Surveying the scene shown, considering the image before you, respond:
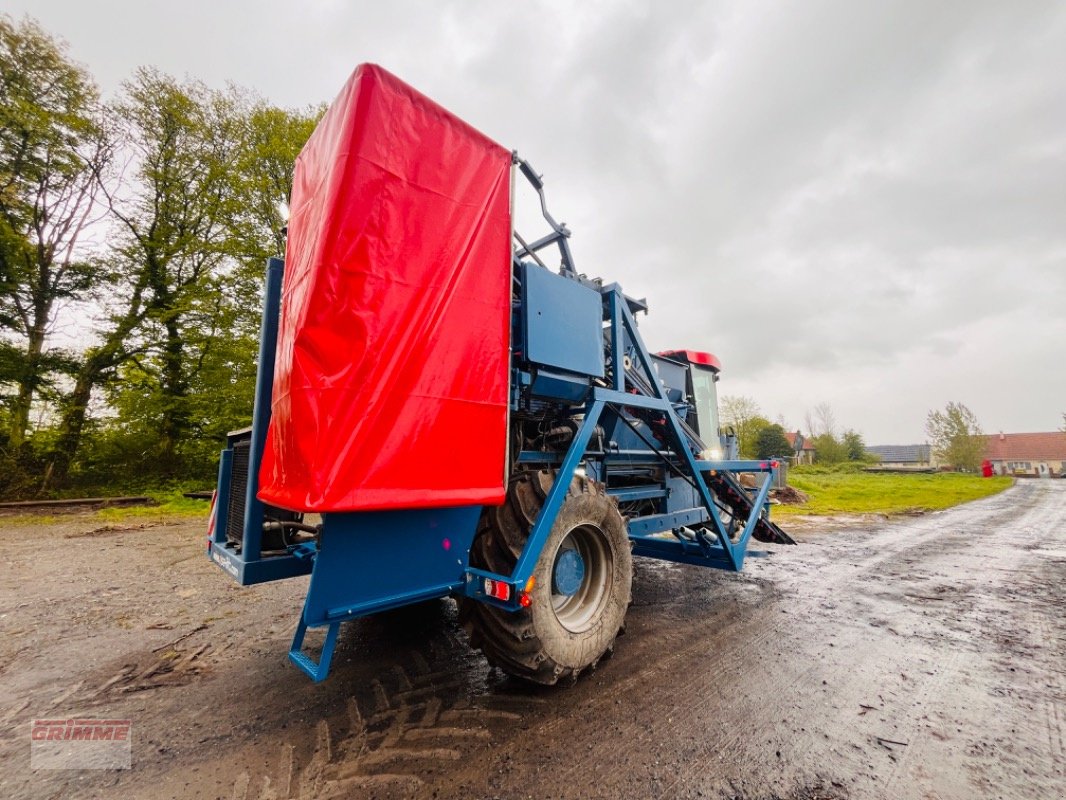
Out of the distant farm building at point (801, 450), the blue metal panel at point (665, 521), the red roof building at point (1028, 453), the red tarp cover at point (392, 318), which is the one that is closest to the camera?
the red tarp cover at point (392, 318)

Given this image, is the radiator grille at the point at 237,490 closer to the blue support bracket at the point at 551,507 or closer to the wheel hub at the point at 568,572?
the blue support bracket at the point at 551,507

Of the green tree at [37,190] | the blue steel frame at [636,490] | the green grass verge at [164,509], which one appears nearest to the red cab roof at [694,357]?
the blue steel frame at [636,490]

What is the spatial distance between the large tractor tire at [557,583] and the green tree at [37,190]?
16.1m

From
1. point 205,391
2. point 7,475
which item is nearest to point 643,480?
point 205,391

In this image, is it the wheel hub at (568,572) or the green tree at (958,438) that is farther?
the green tree at (958,438)

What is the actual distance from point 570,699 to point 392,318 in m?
2.47

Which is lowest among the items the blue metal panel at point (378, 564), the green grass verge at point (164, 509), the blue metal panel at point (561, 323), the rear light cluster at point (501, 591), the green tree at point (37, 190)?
the green grass verge at point (164, 509)

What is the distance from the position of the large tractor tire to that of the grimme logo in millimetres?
1796

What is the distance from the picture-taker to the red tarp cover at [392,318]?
2016 millimetres

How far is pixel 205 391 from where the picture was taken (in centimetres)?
1358

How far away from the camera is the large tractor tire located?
8.71 feet

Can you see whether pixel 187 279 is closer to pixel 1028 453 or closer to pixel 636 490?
pixel 636 490

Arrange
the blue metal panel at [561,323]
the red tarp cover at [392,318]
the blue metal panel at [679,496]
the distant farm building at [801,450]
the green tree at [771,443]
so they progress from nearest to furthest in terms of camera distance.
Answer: the red tarp cover at [392,318]
the blue metal panel at [561,323]
the blue metal panel at [679,496]
the green tree at [771,443]
the distant farm building at [801,450]

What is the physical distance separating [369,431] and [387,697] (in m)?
1.85
